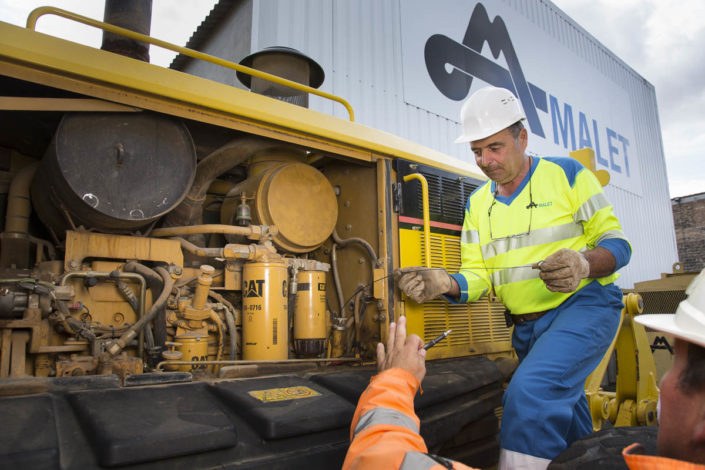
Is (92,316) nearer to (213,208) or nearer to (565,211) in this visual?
(213,208)

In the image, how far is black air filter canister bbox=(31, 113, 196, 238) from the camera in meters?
1.83

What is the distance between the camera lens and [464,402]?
2252 millimetres

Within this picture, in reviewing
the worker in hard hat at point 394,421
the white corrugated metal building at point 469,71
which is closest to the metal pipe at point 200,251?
the worker in hard hat at point 394,421

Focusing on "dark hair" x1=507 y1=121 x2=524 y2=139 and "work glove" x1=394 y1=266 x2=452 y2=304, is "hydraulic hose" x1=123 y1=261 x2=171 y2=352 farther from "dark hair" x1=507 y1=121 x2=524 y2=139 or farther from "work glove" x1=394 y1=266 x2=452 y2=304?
"dark hair" x1=507 y1=121 x2=524 y2=139

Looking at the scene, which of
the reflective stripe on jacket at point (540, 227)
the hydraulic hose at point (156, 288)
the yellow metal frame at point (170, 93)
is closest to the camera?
the yellow metal frame at point (170, 93)

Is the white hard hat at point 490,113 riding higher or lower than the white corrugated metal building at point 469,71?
lower

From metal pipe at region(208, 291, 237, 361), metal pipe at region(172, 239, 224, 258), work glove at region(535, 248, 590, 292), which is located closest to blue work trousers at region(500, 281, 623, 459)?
work glove at region(535, 248, 590, 292)

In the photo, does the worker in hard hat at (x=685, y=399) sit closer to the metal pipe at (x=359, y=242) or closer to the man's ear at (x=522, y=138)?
the man's ear at (x=522, y=138)

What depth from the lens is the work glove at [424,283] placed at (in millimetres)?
2246

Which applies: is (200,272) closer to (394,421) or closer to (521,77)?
(394,421)

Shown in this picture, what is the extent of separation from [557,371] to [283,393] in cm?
103

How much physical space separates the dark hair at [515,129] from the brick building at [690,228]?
1653 centimetres

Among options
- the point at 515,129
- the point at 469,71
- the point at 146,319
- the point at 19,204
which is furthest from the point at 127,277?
the point at 469,71

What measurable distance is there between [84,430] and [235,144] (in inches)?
60.0
